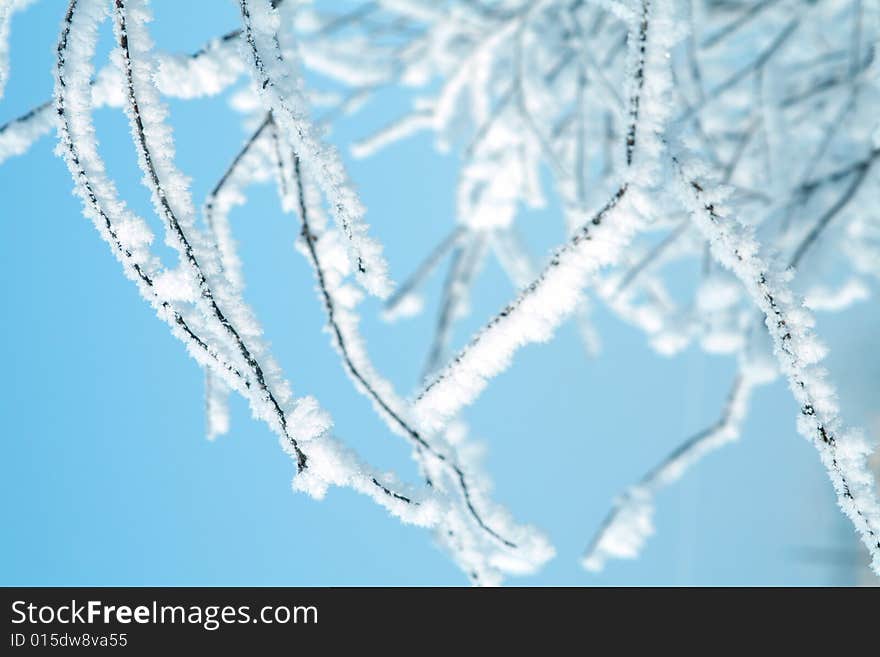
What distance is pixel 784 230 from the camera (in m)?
1.25

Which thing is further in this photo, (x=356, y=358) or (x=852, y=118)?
(x=852, y=118)

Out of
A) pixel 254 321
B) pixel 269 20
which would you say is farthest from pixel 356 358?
pixel 269 20

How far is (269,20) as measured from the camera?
23.5 inches

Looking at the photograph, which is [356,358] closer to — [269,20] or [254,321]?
[254,321]

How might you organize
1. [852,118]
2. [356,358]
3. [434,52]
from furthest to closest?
1. [434,52]
2. [852,118]
3. [356,358]

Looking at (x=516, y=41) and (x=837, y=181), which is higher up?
(x=516, y=41)

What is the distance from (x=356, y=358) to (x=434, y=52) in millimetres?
1200
